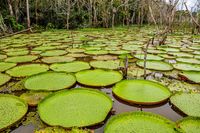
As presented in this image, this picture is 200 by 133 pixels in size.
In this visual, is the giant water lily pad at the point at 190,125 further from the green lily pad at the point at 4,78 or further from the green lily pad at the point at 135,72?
the green lily pad at the point at 4,78

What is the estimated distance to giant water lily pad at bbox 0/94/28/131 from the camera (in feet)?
5.83

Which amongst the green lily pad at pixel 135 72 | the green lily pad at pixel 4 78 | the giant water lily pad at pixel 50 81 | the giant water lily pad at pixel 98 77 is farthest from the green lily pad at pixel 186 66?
the green lily pad at pixel 4 78

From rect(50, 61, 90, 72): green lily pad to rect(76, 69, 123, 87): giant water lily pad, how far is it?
237 mm

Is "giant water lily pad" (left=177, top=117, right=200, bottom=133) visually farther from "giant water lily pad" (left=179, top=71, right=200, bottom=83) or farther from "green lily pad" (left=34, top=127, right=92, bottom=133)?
"giant water lily pad" (left=179, top=71, right=200, bottom=83)

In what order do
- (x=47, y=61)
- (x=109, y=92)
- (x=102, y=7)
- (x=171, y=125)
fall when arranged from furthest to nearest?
(x=102, y=7) < (x=47, y=61) < (x=109, y=92) < (x=171, y=125)

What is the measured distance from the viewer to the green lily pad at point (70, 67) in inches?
128

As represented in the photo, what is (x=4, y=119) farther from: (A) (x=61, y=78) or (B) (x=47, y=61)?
(B) (x=47, y=61)

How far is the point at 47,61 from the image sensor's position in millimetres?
3764

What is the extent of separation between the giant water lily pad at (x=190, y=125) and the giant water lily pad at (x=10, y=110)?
141 cm

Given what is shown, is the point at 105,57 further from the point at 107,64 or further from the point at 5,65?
the point at 5,65

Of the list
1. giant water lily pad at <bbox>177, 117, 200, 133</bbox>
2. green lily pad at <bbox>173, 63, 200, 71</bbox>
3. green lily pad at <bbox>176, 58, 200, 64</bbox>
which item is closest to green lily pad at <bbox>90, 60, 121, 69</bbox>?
green lily pad at <bbox>173, 63, 200, 71</bbox>

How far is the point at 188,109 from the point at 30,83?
189 centimetres

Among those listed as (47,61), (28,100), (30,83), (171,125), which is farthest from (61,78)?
(171,125)

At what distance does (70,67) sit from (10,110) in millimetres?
1507
